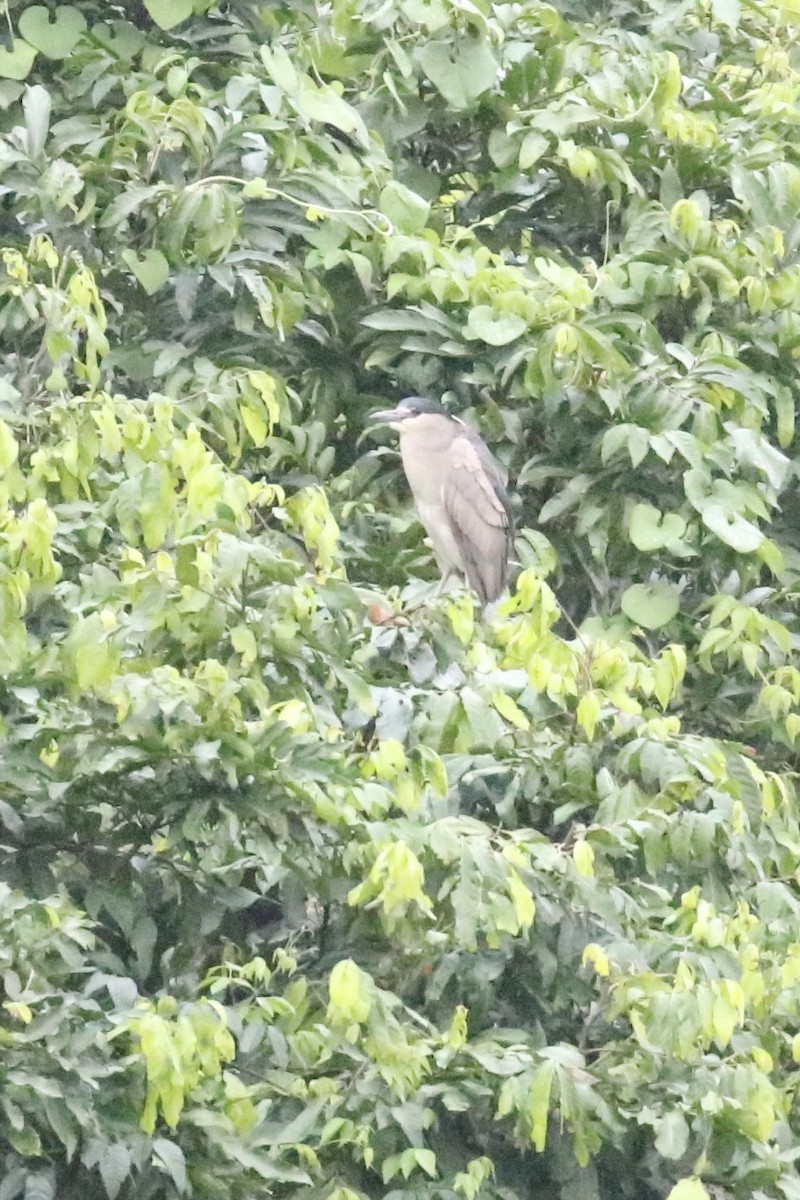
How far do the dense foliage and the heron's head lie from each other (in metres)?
0.06

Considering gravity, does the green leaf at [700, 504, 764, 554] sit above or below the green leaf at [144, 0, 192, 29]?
below

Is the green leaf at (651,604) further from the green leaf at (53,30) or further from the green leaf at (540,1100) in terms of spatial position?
the green leaf at (53,30)

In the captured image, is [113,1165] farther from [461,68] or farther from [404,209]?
[461,68]

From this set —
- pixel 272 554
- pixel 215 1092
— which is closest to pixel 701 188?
pixel 272 554

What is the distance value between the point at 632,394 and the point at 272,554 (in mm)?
1896

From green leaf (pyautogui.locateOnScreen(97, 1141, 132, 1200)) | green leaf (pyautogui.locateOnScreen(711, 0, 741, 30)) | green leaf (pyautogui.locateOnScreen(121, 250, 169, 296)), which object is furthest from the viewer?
green leaf (pyautogui.locateOnScreen(711, 0, 741, 30))

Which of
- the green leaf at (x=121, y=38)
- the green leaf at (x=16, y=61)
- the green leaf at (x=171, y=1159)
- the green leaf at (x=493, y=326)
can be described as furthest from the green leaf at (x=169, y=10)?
the green leaf at (x=171, y=1159)

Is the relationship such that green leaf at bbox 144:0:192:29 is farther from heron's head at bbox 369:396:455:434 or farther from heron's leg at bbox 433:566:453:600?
heron's leg at bbox 433:566:453:600

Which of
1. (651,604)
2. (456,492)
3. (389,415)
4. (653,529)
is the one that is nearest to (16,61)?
(389,415)

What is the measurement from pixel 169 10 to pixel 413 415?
112 cm

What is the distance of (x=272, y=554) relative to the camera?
338 cm

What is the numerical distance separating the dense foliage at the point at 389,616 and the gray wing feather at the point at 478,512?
0.42 feet

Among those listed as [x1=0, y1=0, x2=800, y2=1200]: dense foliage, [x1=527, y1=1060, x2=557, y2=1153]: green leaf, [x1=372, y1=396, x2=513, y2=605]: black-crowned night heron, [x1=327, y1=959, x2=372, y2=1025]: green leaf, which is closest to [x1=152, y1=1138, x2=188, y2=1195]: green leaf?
[x1=0, y1=0, x2=800, y2=1200]: dense foliage

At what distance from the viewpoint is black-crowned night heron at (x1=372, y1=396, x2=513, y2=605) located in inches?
213
